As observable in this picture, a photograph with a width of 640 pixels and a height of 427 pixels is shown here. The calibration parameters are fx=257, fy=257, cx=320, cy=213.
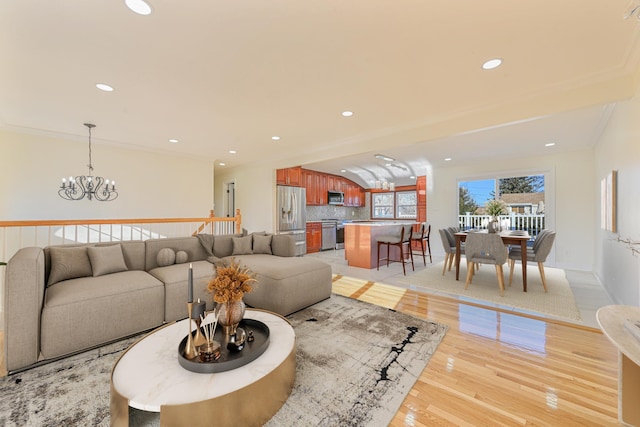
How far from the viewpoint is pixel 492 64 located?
2.38 m

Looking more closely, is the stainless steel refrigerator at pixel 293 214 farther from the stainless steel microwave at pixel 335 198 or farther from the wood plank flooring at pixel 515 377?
the wood plank flooring at pixel 515 377

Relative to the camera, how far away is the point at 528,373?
1863 millimetres

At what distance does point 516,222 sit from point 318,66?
6543 millimetres

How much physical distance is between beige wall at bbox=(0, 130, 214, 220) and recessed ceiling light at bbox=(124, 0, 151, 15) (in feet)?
14.2

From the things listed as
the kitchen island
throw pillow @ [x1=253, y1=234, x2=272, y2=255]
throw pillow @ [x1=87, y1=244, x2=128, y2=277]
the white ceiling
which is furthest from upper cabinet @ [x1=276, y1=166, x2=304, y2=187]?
throw pillow @ [x1=87, y1=244, x2=128, y2=277]

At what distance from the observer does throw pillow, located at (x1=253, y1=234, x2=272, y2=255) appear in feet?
13.0

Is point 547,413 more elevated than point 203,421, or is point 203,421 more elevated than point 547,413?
point 203,421

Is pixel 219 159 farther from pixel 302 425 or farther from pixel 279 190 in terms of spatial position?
pixel 302 425

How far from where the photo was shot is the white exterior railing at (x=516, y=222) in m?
6.10

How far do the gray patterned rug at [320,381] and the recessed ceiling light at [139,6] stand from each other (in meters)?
2.53

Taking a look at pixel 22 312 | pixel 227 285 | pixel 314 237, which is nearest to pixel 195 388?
pixel 227 285

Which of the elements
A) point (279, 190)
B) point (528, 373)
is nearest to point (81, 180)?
point (279, 190)

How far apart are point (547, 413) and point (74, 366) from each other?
319cm

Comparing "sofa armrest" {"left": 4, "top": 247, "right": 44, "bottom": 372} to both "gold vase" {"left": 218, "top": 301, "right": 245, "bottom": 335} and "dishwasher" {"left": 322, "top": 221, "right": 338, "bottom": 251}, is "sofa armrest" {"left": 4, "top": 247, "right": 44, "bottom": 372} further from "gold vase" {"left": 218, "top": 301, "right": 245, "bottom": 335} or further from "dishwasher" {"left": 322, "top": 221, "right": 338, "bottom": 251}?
"dishwasher" {"left": 322, "top": 221, "right": 338, "bottom": 251}
